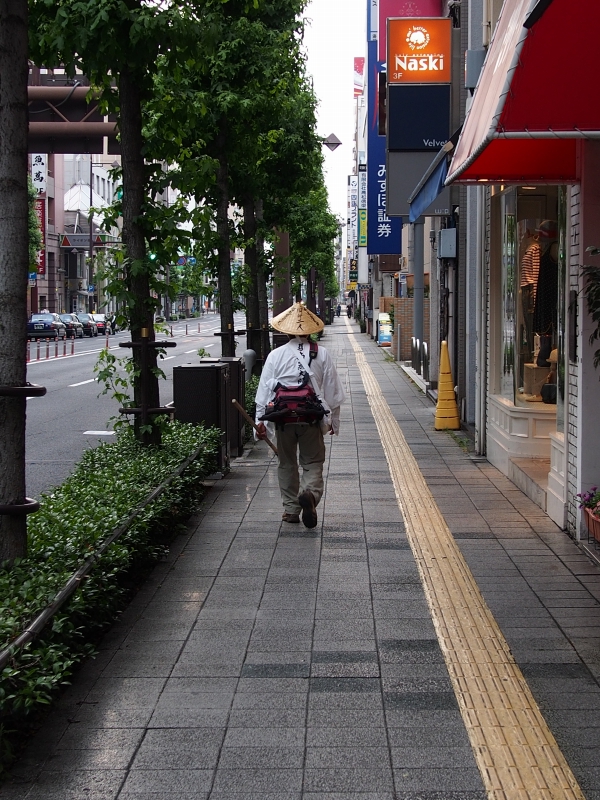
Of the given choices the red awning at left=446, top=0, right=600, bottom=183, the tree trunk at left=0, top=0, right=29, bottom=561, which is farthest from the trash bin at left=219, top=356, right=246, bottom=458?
the tree trunk at left=0, top=0, right=29, bottom=561

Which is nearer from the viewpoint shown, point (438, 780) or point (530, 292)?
point (438, 780)

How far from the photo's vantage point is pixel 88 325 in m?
64.9

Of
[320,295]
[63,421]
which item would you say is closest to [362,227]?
[320,295]

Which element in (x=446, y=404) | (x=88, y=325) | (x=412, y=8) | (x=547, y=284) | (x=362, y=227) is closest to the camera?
(x=547, y=284)

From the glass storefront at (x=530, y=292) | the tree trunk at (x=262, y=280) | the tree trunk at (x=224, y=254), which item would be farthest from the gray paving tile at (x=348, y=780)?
the tree trunk at (x=262, y=280)

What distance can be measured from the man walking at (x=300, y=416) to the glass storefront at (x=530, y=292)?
2.31 metres

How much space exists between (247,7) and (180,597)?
303 inches

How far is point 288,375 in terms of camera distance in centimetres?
855

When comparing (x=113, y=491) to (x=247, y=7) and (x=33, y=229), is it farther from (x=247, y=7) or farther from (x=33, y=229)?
(x=33, y=229)

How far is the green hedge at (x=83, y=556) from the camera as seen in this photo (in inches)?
168

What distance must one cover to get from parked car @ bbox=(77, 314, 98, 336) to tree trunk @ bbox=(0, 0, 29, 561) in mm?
59957

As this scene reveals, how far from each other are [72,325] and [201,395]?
51.6 m

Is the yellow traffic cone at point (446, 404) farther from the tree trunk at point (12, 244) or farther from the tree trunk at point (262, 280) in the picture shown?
the tree trunk at point (12, 244)

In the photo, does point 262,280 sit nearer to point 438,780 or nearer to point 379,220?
point 379,220
